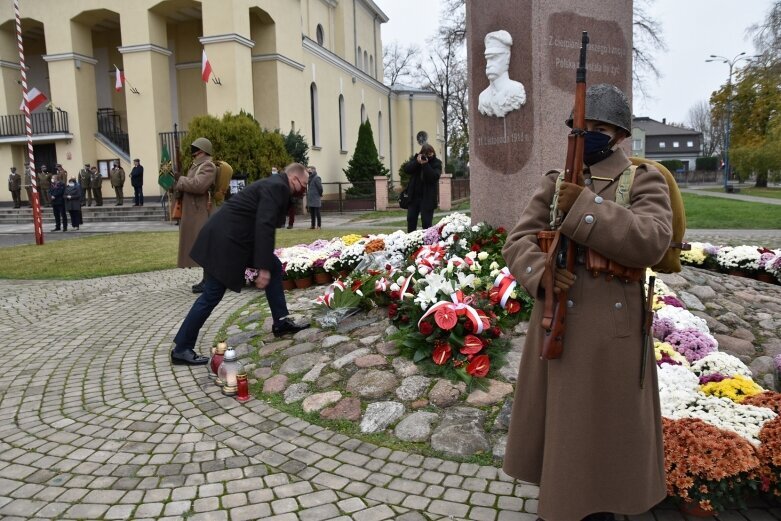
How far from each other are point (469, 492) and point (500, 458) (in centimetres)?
41

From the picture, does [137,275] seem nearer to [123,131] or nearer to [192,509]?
[192,509]

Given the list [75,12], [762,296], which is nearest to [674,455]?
[762,296]

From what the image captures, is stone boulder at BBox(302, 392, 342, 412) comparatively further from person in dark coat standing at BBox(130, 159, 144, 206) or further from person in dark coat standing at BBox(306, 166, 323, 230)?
person in dark coat standing at BBox(130, 159, 144, 206)

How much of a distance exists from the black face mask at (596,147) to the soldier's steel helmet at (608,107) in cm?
6

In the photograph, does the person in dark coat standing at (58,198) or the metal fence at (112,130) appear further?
the metal fence at (112,130)

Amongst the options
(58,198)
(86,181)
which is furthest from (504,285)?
(86,181)

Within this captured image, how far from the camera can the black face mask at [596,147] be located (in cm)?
252

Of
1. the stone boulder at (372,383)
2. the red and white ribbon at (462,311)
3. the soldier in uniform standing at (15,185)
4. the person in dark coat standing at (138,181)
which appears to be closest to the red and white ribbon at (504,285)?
the red and white ribbon at (462,311)

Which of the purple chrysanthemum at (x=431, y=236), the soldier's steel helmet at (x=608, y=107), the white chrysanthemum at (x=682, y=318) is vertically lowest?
the white chrysanthemum at (x=682, y=318)

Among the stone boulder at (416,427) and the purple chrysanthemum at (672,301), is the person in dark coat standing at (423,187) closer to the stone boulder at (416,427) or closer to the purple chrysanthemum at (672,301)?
the purple chrysanthemum at (672,301)

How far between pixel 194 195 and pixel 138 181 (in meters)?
18.0

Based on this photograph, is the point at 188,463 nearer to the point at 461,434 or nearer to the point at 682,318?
the point at 461,434

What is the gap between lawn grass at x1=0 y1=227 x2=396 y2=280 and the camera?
37.2ft

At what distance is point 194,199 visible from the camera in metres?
8.18
